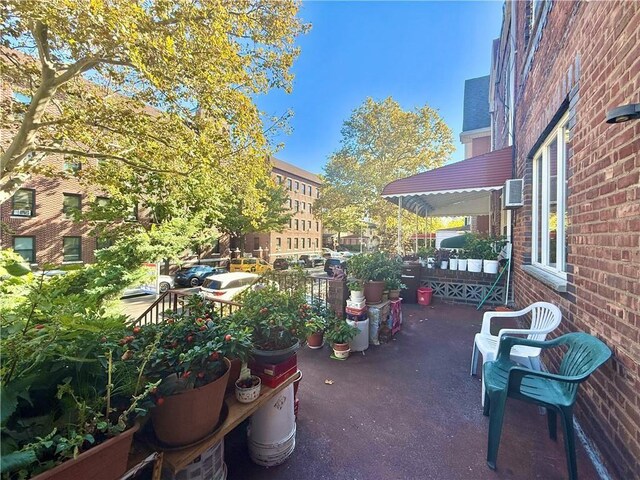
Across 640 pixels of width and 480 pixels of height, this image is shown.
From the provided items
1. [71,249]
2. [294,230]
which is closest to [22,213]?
[71,249]

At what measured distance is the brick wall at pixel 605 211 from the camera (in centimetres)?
161

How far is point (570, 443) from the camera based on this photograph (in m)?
1.77

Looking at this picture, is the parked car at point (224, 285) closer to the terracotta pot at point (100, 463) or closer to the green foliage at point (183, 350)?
the green foliage at point (183, 350)

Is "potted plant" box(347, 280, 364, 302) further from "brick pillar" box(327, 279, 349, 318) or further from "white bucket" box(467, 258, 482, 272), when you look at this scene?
"white bucket" box(467, 258, 482, 272)

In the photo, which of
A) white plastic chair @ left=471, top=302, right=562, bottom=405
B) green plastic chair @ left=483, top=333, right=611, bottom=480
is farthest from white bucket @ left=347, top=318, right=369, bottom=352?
green plastic chair @ left=483, top=333, right=611, bottom=480

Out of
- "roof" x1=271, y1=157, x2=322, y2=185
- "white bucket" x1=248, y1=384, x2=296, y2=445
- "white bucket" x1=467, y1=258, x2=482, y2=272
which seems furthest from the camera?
"roof" x1=271, y1=157, x2=322, y2=185

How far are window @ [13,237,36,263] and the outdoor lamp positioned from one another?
2156 cm

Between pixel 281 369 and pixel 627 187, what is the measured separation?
2581mm

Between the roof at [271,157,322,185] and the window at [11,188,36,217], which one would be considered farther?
the roof at [271,157,322,185]

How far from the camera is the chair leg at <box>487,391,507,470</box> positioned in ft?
6.33

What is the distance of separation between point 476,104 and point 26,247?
24.4 meters

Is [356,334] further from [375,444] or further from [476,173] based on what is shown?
[476,173]

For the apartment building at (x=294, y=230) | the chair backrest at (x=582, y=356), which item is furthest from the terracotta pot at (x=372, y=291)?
the apartment building at (x=294, y=230)

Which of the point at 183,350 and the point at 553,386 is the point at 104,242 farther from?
the point at 553,386
